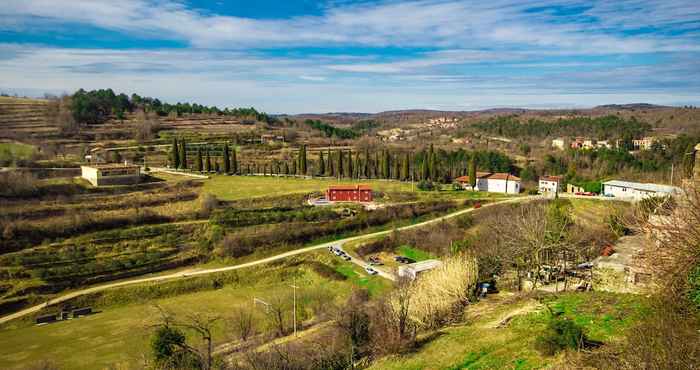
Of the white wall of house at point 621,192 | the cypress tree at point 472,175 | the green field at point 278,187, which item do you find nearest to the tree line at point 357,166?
the cypress tree at point 472,175

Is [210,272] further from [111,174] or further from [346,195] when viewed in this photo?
[111,174]

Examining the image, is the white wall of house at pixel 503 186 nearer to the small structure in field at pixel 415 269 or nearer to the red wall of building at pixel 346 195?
the red wall of building at pixel 346 195

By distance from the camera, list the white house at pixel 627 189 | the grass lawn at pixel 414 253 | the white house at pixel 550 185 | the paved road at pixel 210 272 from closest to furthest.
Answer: the paved road at pixel 210 272
the grass lawn at pixel 414 253
the white house at pixel 627 189
the white house at pixel 550 185

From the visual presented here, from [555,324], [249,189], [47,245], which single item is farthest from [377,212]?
[555,324]

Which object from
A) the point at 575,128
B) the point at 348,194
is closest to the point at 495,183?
the point at 348,194

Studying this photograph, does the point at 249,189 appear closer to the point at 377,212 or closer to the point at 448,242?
the point at 377,212

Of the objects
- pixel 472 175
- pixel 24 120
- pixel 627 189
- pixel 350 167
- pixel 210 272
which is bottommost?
pixel 210 272

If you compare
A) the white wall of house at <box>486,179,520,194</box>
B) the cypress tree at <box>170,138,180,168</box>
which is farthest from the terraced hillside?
the white wall of house at <box>486,179,520,194</box>
